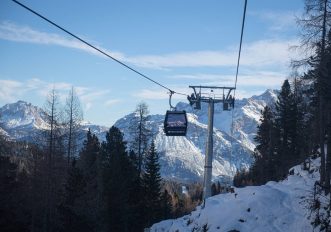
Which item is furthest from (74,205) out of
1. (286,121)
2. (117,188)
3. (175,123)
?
(286,121)

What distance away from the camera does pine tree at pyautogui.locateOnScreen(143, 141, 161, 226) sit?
5009cm

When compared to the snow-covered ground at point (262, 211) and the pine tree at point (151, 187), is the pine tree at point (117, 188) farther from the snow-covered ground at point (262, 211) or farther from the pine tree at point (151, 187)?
the snow-covered ground at point (262, 211)

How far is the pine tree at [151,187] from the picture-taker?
164 feet

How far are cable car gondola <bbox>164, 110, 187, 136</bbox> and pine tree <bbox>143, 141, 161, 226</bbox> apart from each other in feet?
78.7

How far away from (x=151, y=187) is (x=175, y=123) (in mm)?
25398

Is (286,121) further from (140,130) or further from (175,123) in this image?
(175,123)

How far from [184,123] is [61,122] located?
19.3 metres

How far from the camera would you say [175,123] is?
26109 mm

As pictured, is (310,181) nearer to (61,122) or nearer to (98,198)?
(98,198)

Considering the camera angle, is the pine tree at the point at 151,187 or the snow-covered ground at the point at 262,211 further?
the pine tree at the point at 151,187

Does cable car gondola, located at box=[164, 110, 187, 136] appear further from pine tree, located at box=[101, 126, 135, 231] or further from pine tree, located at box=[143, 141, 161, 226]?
pine tree, located at box=[143, 141, 161, 226]

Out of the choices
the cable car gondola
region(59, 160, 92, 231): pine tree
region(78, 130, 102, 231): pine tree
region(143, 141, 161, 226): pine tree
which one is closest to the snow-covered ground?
the cable car gondola

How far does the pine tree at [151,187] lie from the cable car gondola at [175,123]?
23984mm

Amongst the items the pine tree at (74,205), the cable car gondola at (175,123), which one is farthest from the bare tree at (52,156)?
the cable car gondola at (175,123)
